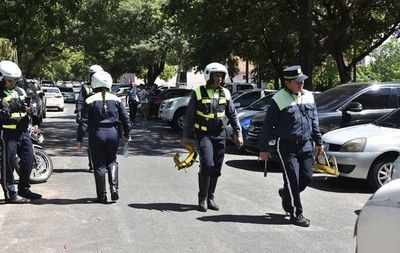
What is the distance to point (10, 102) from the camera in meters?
7.62

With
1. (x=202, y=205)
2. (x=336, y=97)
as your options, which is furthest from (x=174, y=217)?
(x=336, y=97)

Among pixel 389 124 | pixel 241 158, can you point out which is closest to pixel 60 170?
pixel 241 158

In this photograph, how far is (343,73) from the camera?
2552cm

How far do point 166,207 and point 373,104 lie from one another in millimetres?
5617

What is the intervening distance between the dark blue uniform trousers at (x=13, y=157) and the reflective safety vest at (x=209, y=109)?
7.63 ft

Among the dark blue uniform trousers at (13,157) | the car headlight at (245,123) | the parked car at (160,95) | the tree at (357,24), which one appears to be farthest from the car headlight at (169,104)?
the dark blue uniform trousers at (13,157)

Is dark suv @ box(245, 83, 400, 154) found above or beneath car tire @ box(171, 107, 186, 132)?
above

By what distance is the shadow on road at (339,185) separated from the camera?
9078 mm

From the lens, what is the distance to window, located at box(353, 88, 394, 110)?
1126 cm

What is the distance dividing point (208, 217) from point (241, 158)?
5.93 metres

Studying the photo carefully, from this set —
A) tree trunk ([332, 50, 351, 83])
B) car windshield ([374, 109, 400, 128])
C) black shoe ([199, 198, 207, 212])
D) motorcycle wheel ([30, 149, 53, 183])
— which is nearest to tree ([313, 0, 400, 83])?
tree trunk ([332, 50, 351, 83])

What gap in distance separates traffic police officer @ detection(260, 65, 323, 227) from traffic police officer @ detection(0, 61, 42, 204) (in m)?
3.25

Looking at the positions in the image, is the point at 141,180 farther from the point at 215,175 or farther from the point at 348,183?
the point at 348,183

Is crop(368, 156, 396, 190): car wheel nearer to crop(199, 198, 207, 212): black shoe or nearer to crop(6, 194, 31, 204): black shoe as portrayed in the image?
crop(199, 198, 207, 212): black shoe
